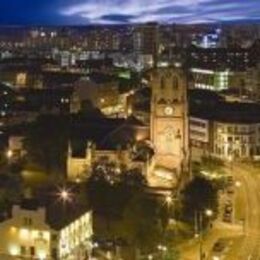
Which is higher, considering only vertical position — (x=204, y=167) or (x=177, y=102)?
(x=177, y=102)

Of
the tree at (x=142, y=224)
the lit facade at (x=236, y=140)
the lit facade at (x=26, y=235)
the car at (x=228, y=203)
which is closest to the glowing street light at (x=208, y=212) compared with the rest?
the tree at (x=142, y=224)

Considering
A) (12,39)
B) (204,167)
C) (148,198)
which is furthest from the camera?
(12,39)

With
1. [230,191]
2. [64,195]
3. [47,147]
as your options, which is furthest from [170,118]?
[64,195]

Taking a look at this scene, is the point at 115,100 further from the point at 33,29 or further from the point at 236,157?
the point at 33,29

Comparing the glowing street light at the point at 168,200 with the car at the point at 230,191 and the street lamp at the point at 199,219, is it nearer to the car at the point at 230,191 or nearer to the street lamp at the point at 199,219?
the street lamp at the point at 199,219

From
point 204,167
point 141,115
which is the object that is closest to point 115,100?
point 141,115

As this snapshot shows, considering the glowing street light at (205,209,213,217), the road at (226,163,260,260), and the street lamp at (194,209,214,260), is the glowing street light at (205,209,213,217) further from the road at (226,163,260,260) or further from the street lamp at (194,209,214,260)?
the road at (226,163,260,260)
